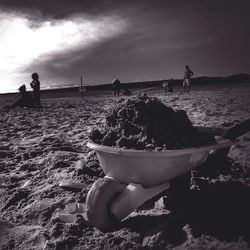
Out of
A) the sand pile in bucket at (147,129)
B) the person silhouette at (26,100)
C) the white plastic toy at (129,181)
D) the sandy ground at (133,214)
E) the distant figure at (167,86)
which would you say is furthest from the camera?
the distant figure at (167,86)

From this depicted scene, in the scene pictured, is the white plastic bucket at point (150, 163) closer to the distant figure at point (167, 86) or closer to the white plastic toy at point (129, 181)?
the white plastic toy at point (129, 181)

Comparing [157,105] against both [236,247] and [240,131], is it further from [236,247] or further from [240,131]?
[236,247]

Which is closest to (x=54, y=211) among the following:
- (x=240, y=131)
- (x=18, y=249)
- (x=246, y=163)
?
(x=18, y=249)

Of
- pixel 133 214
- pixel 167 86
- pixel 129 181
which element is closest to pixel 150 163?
pixel 129 181

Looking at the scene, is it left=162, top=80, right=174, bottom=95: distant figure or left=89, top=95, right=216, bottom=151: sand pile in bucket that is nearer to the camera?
left=89, top=95, right=216, bottom=151: sand pile in bucket

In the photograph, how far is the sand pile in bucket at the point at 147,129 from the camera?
2.23m

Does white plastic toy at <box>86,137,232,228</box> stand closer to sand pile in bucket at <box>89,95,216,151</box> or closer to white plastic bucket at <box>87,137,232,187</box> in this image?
white plastic bucket at <box>87,137,232,187</box>

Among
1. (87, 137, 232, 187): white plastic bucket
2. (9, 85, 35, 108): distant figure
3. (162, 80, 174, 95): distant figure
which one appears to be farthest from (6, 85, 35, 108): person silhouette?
(87, 137, 232, 187): white plastic bucket

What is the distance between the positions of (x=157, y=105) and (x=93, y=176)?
1238 mm

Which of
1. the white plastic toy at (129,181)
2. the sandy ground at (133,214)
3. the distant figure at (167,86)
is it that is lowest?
the sandy ground at (133,214)

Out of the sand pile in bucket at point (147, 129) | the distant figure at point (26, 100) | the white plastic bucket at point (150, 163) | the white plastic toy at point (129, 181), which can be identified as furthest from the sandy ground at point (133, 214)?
the distant figure at point (26, 100)

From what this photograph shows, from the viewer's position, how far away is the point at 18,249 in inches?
81.9

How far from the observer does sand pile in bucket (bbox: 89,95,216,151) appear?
2.23 m

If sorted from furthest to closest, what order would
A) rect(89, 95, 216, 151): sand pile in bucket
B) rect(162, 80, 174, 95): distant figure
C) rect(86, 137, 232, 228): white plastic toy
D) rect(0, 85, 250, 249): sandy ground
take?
1. rect(162, 80, 174, 95): distant figure
2. rect(89, 95, 216, 151): sand pile in bucket
3. rect(86, 137, 232, 228): white plastic toy
4. rect(0, 85, 250, 249): sandy ground
